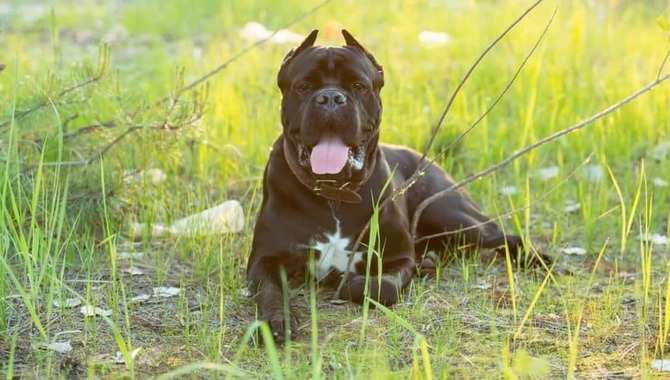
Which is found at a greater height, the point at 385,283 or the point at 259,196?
the point at 259,196

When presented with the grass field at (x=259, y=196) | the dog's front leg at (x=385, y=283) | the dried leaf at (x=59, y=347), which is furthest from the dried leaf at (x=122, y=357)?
the dog's front leg at (x=385, y=283)

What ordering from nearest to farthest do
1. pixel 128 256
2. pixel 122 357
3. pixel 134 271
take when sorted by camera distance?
pixel 122 357 < pixel 134 271 < pixel 128 256

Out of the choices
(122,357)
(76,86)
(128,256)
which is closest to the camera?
(122,357)

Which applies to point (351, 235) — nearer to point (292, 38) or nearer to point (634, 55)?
point (292, 38)

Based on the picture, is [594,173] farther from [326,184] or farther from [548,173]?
[326,184]

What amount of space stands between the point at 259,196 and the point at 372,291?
1.46 m

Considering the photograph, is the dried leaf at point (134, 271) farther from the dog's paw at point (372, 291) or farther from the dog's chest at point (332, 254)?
the dog's paw at point (372, 291)

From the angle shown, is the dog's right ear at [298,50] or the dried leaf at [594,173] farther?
the dried leaf at [594,173]

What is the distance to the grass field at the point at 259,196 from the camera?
3.38 metres

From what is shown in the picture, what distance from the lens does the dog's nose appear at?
149 inches

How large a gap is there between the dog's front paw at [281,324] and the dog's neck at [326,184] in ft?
1.54

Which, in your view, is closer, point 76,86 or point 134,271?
point 134,271

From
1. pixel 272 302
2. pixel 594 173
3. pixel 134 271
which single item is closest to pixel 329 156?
pixel 272 302

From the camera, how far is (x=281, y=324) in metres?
3.58
